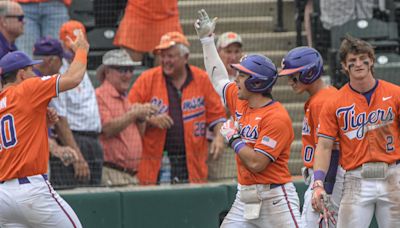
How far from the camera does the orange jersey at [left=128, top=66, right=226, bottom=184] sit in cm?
1105

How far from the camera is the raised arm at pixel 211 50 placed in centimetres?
927

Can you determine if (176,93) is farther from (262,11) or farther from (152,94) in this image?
(262,11)

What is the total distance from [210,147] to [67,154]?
1465 millimetres

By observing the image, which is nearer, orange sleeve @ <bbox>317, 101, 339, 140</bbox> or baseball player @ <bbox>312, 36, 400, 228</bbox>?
baseball player @ <bbox>312, 36, 400, 228</bbox>

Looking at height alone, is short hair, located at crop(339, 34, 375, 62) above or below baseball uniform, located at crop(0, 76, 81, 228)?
above

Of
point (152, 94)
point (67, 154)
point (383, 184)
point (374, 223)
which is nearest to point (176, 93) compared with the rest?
point (152, 94)

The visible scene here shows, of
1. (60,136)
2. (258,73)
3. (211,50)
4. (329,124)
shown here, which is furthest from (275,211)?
(60,136)

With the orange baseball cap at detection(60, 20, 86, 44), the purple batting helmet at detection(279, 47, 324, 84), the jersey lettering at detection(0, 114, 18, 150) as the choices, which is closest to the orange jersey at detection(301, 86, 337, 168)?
the purple batting helmet at detection(279, 47, 324, 84)

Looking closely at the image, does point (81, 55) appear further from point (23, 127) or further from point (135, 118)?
point (135, 118)

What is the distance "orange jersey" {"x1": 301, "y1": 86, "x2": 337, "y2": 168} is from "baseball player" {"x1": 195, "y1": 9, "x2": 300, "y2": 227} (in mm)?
319

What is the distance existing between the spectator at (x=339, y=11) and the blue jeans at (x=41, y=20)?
2847 millimetres

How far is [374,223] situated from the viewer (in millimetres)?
10773

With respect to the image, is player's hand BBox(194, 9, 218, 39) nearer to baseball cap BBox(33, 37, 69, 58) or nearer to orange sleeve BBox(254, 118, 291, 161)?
orange sleeve BBox(254, 118, 291, 161)

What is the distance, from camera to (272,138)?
8547 millimetres
